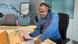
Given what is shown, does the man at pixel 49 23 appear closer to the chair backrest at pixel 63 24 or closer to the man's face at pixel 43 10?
the man's face at pixel 43 10

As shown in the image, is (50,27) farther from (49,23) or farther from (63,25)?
(63,25)

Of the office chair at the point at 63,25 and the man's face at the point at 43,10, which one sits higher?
the man's face at the point at 43,10

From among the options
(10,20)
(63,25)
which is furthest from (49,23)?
(10,20)

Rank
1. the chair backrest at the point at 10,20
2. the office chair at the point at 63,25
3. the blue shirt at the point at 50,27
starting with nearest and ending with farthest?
the blue shirt at the point at 50,27 < the office chair at the point at 63,25 < the chair backrest at the point at 10,20

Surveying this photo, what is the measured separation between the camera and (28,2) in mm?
3639

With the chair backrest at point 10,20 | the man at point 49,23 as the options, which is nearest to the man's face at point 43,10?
the man at point 49,23

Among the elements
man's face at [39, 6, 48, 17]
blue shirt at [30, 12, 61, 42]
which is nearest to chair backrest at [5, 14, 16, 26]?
blue shirt at [30, 12, 61, 42]

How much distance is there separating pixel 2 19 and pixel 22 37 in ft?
3.46

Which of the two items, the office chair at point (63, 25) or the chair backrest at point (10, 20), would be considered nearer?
the office chair at point (63, 25)

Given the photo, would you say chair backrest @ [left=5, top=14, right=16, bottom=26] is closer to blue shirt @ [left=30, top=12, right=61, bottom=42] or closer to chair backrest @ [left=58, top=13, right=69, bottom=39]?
blue shirt @ [left=30, top=12, right=61, bottom=42]

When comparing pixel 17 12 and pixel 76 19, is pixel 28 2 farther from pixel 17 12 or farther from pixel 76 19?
pixel 76 19

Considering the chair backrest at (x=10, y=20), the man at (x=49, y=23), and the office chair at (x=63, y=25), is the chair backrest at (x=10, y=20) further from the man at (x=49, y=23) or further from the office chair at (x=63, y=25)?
the office chair at (x=63, y=25)

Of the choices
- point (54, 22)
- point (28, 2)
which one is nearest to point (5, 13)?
point (28, 2)

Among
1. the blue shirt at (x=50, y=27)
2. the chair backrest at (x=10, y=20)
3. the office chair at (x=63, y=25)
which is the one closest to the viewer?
the blue shirt at (x=50, y=27)
